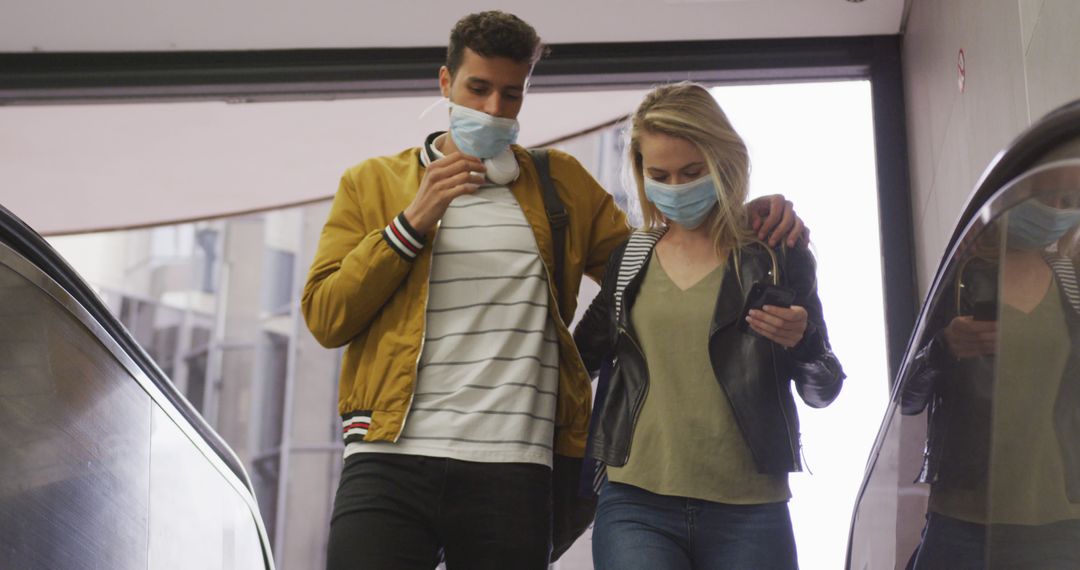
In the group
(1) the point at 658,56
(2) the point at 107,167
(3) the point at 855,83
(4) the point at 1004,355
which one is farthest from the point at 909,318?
(2) the point at 107,167

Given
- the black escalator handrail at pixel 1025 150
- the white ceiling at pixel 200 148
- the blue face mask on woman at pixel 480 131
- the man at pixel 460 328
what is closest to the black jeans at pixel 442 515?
the man at pixel 460 328

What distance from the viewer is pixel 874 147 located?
5070 millimetres

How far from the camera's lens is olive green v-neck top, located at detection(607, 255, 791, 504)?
260 centimetres

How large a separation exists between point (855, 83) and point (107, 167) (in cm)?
392

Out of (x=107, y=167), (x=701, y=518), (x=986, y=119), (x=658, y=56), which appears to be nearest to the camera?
(x=701, y=518)

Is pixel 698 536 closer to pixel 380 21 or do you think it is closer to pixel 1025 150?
pixel 1025 150

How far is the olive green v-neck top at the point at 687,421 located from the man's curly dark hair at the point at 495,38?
65 centimetres

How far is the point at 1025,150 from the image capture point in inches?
66.5

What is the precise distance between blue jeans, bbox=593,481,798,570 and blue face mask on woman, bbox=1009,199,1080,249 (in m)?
0.96

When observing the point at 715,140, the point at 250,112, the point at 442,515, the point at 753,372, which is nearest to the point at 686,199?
the point at 715,140

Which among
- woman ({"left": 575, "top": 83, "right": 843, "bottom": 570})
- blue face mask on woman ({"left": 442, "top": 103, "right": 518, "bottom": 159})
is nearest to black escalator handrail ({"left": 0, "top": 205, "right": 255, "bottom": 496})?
blue face mask on woman ({"left": 442, "top": 103, "right": 518, "bottom": 159})

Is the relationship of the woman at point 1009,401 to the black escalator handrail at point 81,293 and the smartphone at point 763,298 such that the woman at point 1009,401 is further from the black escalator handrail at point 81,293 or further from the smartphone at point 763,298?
the black escalator handrail at point 81,293

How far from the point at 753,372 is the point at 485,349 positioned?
555mm

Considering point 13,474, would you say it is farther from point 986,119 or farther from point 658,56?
point 658,56
